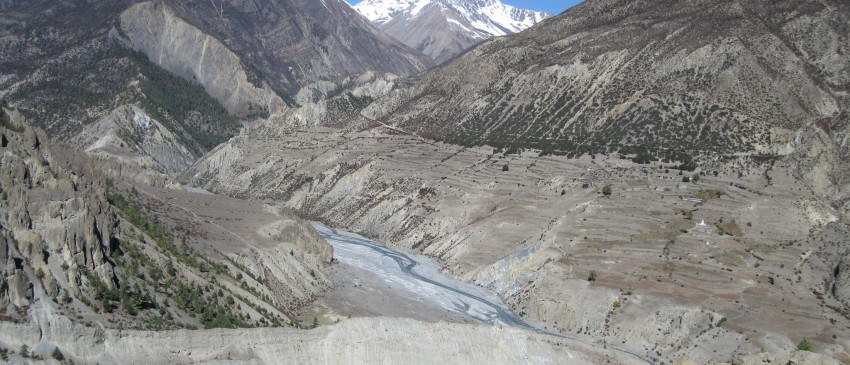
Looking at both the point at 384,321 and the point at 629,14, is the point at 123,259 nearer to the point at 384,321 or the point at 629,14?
the point at 384,321

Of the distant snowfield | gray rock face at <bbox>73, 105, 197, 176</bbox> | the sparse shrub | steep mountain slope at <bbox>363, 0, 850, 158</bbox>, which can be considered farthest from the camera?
gray rock face at <bbox>73, 105, 197, 176</bbox>

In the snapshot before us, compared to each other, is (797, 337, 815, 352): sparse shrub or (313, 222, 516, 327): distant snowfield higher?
(797, 337, 815, 352): sparse shrub

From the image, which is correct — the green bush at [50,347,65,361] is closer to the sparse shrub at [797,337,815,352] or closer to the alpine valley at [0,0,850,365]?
the alpine valley at [0,0,850,365]

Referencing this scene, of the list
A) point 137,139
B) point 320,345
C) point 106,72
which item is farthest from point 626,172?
point 106,72

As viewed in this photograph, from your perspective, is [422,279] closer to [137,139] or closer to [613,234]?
[613,234]

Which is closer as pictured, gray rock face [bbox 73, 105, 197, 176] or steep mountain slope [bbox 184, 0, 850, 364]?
steep mountain slope [bbox 184, 0, 850, 364]

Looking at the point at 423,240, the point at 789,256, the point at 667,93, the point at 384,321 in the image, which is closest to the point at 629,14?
the point at 667,93

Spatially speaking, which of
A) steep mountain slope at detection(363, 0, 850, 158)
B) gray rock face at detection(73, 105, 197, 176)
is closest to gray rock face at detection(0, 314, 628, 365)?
steep mountain slope at detection(363, 0, 850, 158)
